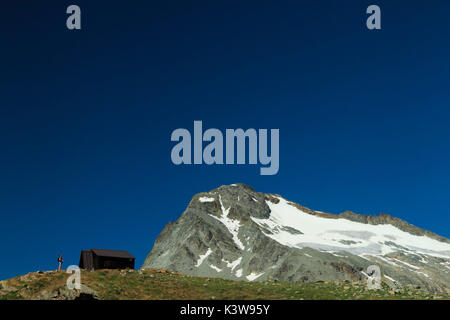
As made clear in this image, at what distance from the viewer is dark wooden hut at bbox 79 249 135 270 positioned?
63.4 metres

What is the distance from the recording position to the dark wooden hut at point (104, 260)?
208ft

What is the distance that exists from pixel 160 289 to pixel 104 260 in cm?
2101

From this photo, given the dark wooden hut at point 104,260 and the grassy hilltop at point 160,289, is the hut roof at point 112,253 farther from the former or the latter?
the grassy hilltop at point 160,289

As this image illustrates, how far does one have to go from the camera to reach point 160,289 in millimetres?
45812

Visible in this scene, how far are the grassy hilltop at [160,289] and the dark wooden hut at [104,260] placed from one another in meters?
12.6

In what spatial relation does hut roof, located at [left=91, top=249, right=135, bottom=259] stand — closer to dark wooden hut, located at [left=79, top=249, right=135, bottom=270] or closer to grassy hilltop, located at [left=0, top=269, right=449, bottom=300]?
dark wooden hut, located at [left=79, top=249, right=135, bottom=270]

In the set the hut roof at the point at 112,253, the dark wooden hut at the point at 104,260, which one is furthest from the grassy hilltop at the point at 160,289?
the hut roof at the point at 112,253

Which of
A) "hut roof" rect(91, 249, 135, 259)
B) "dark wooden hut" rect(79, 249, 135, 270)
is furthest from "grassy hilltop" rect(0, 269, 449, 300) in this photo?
"hut roof" rect(91, 249, 135, 259)

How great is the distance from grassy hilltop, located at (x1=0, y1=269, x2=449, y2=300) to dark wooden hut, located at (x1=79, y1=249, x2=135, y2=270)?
12.6 m
